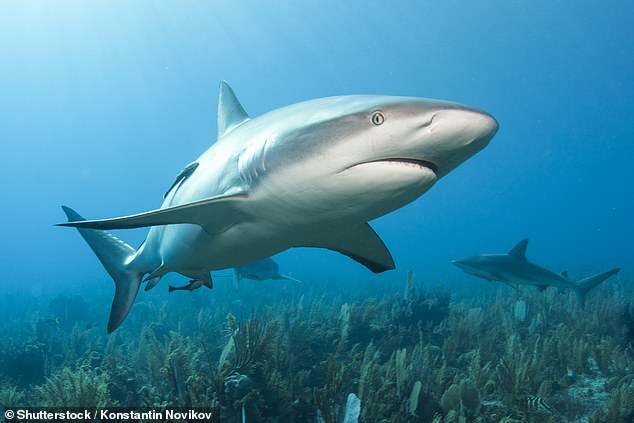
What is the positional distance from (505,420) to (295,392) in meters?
2.40

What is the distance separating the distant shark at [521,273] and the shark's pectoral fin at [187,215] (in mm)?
8575

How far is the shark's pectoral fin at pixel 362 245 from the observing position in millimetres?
3285

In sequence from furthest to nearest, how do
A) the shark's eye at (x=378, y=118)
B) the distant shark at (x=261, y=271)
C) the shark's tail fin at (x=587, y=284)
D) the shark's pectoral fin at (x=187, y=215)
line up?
the distant shark at (x=261, y=271)
the shark's tail fin at (x=587, y=284)
the shark's pectoral fin at (x=187, y=215)
the shark's eye at (x=378, y=118)

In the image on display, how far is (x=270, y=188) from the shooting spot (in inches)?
91.5

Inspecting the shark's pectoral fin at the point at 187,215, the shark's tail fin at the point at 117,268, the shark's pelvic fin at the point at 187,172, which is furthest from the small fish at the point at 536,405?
the shark's tail fin at the point at 117,268

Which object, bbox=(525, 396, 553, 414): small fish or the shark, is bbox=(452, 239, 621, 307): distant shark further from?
the shark

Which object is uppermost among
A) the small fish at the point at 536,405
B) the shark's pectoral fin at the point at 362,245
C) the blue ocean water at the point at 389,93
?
the blue ocean water at the point at 389,93

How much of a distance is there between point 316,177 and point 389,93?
368 feet

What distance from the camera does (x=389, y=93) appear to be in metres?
106

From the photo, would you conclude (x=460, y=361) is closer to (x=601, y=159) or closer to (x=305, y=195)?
(x=305, y=195)

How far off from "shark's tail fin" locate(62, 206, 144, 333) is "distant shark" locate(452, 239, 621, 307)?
8.24 meters

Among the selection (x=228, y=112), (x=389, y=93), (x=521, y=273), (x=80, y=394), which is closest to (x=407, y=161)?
(x=228, y=112)

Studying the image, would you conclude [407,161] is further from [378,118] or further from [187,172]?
[187,172]

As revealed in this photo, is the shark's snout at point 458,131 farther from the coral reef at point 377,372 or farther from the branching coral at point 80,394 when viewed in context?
the branching coral at point 80,394
